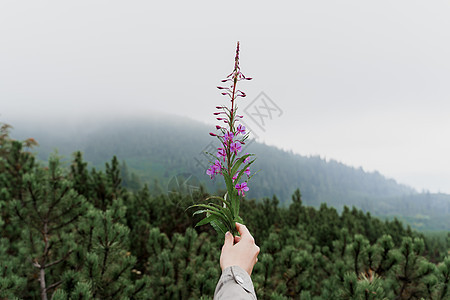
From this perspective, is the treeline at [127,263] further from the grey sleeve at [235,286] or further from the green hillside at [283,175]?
the green hillside at [283,175]

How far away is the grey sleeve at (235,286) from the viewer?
0.99 metres

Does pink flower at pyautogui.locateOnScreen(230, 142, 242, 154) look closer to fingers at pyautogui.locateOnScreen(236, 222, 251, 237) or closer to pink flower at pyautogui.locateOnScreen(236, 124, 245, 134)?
pink flower at pyautogui.locateOnScreen(236, 124, 245, 134)

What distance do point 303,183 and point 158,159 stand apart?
8922 centimetres

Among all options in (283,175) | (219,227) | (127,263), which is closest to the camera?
(219,227)

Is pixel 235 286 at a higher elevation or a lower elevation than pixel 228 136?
lower

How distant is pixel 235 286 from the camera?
1024 millimetres

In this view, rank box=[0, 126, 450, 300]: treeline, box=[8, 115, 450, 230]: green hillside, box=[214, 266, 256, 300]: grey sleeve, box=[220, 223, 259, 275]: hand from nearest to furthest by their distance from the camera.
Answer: box=[214, 266, 256, 300]: grey sleeve
box=[220, 223, 259, 275]: hand
box=[0, 126, 450, 300]: treeline
box=[8, 115, 450, 230]: green hillside

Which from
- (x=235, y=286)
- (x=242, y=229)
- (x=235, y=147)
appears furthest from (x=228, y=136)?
(x=235, y=286)

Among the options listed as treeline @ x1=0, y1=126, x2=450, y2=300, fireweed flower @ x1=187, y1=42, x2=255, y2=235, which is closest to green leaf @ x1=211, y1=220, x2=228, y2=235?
fireweed flower @ x1=187, y1=42, x2=255, y2=235

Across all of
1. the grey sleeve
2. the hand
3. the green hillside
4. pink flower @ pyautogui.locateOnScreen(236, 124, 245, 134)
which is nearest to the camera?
the grey sleeve

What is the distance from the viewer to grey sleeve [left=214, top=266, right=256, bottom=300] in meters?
0.99

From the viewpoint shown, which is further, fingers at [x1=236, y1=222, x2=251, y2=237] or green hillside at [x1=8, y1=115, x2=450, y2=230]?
green hillside at [x1=8, y1=115, x2=450, y2=230]

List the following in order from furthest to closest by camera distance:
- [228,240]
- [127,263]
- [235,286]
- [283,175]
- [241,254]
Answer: [283,175] → [127,263] → [228,240] → [241,254] → [235,286]

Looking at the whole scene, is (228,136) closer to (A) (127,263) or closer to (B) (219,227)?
(B) (219,227)
